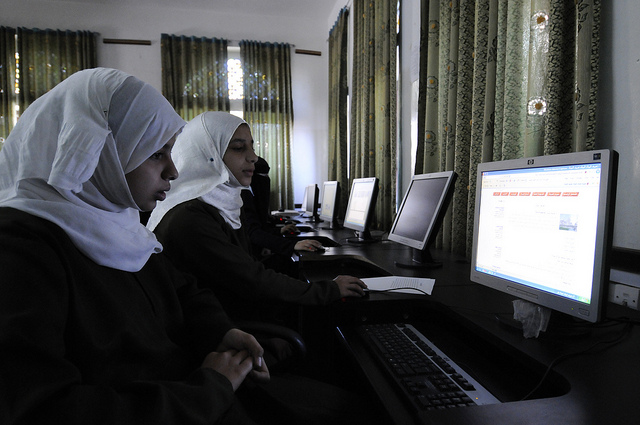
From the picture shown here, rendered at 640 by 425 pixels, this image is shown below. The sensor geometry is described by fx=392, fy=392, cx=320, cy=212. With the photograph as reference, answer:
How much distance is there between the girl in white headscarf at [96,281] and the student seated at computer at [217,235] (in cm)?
30

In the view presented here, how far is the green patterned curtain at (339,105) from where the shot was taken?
438 centimetres

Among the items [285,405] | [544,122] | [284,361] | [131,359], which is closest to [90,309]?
[131,359]

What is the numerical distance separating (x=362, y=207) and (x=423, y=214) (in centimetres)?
81

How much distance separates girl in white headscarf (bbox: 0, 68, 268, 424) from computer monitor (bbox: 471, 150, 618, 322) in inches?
25.5

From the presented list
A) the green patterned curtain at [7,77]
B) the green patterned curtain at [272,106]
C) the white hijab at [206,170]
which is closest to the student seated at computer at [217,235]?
the white hijab at [206,170]

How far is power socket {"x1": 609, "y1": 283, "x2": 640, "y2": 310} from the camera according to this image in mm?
1019

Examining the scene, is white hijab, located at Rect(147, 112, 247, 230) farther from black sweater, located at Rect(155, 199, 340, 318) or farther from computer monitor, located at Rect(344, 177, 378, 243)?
computer monitor, located at Rect(344, 177, 378, 243)

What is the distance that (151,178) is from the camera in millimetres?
941

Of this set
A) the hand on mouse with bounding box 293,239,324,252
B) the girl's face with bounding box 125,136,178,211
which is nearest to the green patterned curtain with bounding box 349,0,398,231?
the hand on mouse with bounding box 293,239,324,252

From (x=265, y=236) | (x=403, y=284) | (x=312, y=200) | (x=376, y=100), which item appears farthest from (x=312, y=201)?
(x=403, y=284)

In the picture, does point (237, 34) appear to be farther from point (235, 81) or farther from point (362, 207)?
point (362, 207)

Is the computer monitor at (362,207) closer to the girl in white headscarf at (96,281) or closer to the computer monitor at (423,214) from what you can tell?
the computer monitor at (423,214)

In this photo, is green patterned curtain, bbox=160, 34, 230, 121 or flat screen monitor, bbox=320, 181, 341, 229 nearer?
flat screen monitor, bbox=320, 181, 341, 229

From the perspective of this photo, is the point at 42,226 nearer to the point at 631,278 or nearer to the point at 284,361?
the point at 284,361
